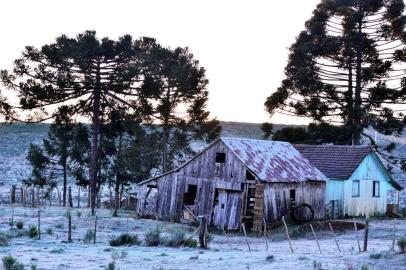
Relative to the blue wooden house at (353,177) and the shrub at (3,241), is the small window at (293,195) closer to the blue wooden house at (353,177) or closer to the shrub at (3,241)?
the blue wooden house at (353,177)

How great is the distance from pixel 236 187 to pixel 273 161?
3652 mm

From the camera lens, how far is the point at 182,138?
4966 centimetres

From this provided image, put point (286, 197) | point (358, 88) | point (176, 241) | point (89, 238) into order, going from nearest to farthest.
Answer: point (176, 241) → point (89, 238) → point (286, 197) → point (358, 88)

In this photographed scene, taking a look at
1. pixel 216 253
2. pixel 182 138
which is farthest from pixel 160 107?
pixel 216 253

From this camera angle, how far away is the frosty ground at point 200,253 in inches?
804

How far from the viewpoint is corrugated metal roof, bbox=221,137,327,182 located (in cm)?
3681

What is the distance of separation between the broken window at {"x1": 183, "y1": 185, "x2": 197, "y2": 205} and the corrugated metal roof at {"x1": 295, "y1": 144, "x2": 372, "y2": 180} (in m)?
9.06

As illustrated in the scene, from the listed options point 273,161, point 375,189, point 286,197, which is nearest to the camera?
point 286,197

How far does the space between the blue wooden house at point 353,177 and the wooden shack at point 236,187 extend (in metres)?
2.42

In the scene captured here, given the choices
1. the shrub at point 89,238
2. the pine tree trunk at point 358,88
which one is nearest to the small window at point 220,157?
the shrub at point 89,238

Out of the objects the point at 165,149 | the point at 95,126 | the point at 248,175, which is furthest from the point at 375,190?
the point at 95,126

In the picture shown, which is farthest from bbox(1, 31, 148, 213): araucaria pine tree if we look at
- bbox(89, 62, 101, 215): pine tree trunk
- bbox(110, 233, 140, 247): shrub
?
bbox(110, 233, 140, 247): shrub

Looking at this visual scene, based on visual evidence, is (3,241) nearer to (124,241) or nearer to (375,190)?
(124,241)

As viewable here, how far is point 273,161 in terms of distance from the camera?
3916cm
